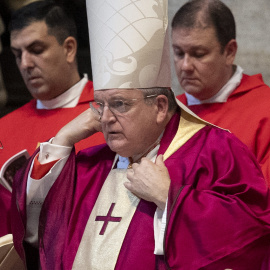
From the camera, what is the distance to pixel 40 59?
4871 mm

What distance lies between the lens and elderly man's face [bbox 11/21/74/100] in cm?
486

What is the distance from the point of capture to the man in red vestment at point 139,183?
292 centimetres

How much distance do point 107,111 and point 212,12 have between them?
167 cm

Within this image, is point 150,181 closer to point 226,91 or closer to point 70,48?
point 226,91

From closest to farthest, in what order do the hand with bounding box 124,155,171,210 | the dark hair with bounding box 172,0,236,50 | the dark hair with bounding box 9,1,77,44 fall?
the hand with bounding box 124,155,171,210 < the dark hair with bounding box 172,0,236,50 < the dark hair with bounding box 9,1,77,44

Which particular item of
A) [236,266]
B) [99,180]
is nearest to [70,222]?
[99,180]

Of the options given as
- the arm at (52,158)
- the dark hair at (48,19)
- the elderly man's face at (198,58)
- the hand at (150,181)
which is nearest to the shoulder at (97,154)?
the arm at (52,158)

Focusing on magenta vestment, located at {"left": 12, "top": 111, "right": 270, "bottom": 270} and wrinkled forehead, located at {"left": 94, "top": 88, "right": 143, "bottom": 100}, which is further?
wrinkled forehead, located at {"left": 94, "top": 88, "right": 143, "bottom": 100}

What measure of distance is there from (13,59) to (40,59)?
1.88m

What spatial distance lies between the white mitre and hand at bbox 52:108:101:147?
251mm

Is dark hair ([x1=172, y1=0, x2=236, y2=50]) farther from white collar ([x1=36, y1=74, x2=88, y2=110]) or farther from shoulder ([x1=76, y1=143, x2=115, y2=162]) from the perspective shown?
shoulder ([x1=76, y1=143, x2=115, y2=162])

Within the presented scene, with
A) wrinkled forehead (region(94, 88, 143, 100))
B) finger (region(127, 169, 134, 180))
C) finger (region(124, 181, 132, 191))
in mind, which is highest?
wrinkled forehead (region(94, 88, 143, 100))

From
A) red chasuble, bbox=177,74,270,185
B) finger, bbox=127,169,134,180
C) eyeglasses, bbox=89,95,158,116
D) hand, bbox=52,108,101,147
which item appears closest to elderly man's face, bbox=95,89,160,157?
eyeglasses, bbox=89,95,158,116

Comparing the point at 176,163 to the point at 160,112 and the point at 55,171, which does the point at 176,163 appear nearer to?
the point at 160,112
